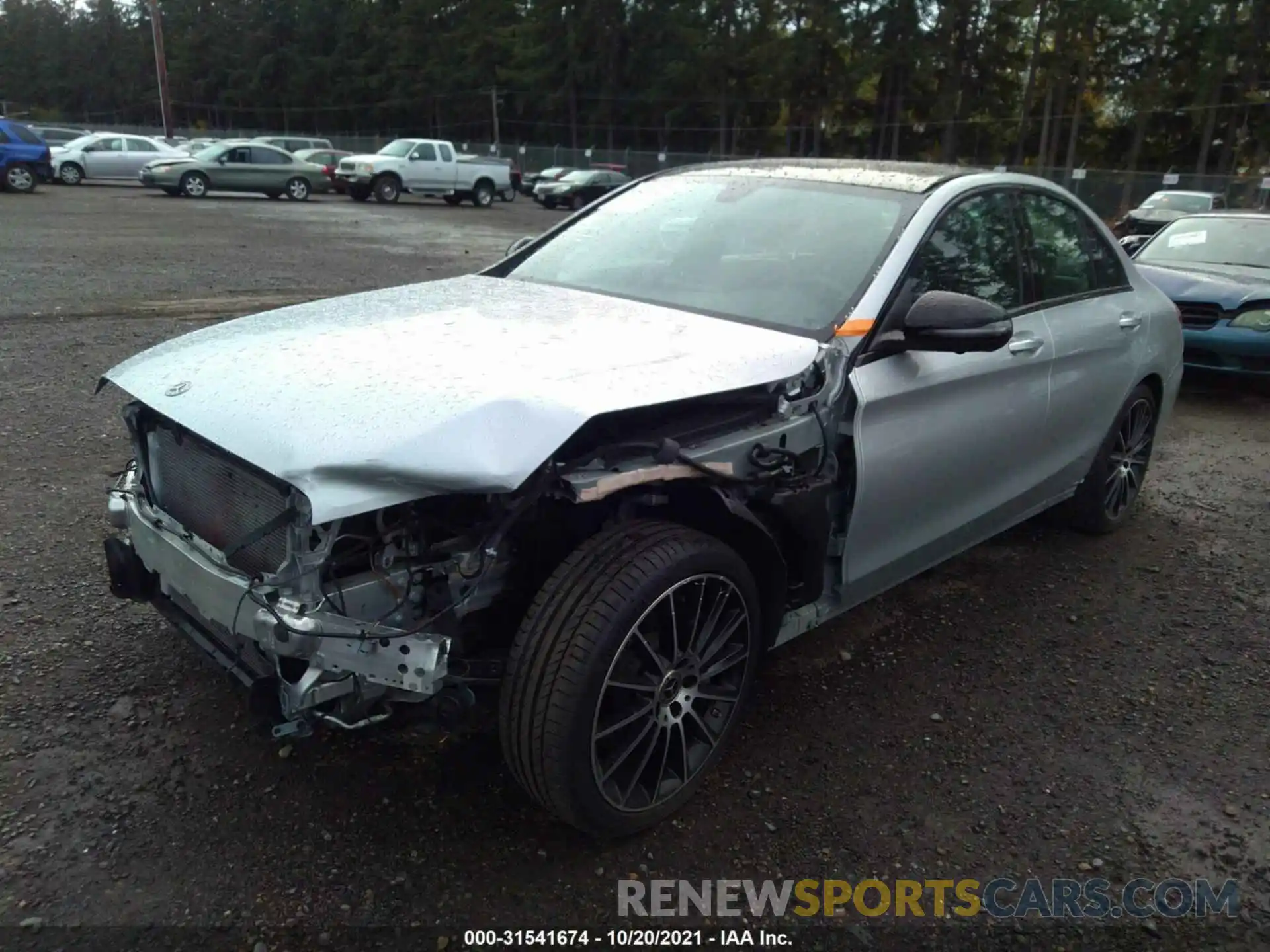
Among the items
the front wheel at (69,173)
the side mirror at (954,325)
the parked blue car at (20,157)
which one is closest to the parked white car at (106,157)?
the front wheel at (69,173)

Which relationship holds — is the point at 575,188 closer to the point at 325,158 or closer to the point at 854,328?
the point at 325,158

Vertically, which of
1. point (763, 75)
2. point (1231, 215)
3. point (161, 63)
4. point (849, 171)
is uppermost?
point (763, 75)

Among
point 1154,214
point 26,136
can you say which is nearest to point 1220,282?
point 1154,214

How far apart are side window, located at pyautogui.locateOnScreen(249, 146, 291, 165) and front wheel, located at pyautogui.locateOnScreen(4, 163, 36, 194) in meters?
5.16

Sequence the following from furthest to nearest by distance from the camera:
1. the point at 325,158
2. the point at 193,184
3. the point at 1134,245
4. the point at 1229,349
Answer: the point at 325,158, the point at 193,184, the point at 1134,245, the point at 1229,349

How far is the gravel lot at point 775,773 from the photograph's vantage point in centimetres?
235

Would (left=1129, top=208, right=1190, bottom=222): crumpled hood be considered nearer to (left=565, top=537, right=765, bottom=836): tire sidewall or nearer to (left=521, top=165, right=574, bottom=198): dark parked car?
(left=521, top=165, right=574, bottom=198): dark parked car

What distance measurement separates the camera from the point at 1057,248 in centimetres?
405

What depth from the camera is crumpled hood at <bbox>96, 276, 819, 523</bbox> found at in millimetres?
2137

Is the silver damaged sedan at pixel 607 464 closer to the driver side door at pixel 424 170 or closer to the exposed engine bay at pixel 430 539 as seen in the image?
the exposed engine bay at pixel 430 539

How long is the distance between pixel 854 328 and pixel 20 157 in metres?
25.1

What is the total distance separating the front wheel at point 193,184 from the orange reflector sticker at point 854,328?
84.3 ft

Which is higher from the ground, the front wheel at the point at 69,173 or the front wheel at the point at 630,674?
the front wheel at the point at 69,173

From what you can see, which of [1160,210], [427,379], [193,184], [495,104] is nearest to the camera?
[427,379]
